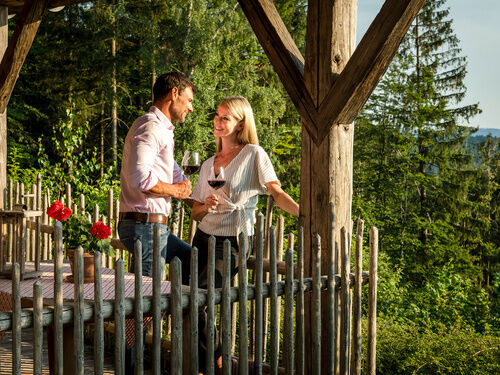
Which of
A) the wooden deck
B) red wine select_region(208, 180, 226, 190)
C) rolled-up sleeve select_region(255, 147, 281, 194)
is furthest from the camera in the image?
the wooden deck

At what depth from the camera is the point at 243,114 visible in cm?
361

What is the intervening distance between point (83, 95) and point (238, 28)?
482 centimetres

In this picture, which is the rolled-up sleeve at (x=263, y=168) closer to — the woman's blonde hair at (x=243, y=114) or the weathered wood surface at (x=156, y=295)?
the woman's blonde hair at (x=243, y=114)

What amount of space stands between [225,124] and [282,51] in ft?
1.83

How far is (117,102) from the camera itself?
653 inches

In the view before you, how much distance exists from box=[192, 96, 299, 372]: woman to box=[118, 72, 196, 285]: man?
0.25 metres

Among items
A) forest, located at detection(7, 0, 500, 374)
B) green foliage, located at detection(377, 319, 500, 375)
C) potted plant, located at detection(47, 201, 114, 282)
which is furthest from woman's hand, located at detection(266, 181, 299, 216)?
forest, located at detection(7, 0, 500, 374)

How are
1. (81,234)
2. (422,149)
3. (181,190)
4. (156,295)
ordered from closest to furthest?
(156,295) → (81,234) → (181,190) → (422,149)

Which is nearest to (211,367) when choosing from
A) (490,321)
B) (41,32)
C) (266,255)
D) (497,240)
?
(266,255)

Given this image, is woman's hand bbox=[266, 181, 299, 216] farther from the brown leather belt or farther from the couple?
the brown leather belt

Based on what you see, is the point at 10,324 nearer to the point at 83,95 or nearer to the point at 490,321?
the point at 490,321

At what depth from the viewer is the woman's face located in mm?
3555

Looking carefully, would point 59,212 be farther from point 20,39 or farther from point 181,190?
point 20,39

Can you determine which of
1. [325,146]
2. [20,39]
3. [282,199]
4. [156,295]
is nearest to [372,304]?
[282,199]
